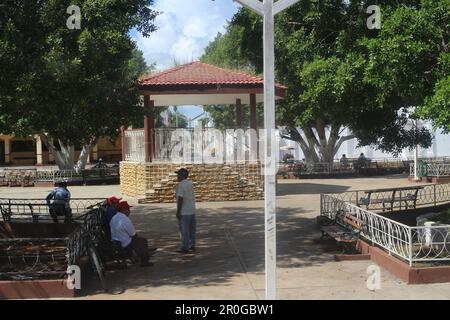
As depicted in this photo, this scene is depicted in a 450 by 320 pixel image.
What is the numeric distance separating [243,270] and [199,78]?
11.3 metres

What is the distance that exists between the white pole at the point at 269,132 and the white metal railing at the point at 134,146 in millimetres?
14280

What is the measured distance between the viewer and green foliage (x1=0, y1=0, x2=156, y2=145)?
8086mm

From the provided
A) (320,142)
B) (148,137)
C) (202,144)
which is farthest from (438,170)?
(148,137)

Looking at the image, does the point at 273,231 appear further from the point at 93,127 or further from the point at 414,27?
the point at 93,127

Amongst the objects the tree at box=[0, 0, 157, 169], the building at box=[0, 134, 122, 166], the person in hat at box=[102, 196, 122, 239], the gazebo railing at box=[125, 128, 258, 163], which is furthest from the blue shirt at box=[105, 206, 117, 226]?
the building at box=[0, 134, 122, 166]

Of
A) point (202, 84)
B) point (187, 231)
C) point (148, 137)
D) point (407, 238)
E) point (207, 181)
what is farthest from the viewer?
point (148, 137)

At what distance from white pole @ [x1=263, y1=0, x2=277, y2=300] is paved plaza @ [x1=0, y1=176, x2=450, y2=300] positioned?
170 cm

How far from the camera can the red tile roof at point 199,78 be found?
732 inches

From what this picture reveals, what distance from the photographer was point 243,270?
340 inches

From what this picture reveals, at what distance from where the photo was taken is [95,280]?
26.5 ft

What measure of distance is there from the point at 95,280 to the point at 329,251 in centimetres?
410

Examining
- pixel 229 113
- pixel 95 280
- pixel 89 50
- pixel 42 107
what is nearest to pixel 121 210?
pixel 95 280

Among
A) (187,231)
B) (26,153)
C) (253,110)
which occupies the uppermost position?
(253,110)

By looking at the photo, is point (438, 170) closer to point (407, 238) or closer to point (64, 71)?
point (407, 238)
